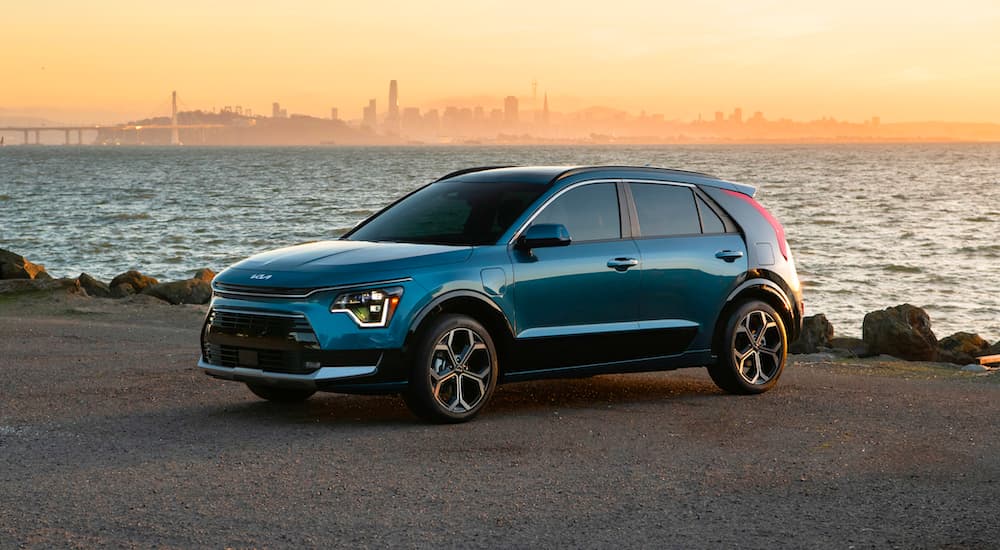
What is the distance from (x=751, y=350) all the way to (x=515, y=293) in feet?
7.90

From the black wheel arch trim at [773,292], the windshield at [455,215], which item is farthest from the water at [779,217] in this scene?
the windshield at [455,215]

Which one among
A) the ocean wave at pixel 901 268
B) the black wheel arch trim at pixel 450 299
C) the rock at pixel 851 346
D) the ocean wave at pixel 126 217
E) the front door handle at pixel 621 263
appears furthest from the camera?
the ocean wave at pixel 126 217

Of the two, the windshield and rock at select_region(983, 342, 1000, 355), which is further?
rock at select_region(983, 342, 1000, 355)

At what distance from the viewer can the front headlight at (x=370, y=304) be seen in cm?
859

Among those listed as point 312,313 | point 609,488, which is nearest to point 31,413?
point 312,313

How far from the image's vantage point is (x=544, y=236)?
9070 millimetres

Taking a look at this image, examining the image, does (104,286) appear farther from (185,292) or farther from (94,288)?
(185,292)

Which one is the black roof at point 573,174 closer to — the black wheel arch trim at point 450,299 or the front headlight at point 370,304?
the black wheel arch trim at point 450,299

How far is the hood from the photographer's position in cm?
872

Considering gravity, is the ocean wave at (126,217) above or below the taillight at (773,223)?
below

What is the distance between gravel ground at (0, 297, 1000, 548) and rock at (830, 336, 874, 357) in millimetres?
5066

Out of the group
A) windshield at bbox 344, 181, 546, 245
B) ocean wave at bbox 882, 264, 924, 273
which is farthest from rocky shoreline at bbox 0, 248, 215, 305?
ocean wave at bbox 882, 264, 924, 273

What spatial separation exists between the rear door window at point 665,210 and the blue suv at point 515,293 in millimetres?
12

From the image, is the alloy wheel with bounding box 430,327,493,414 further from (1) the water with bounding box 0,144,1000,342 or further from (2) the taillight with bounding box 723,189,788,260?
(1) the water with bounding box 0,144,1000,342
